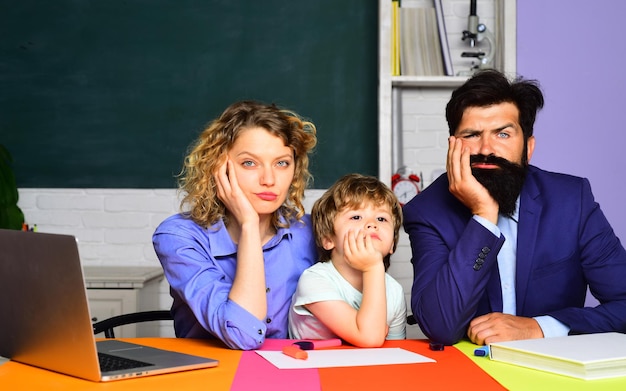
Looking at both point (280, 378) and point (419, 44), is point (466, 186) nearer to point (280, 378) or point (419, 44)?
point (280, 378)

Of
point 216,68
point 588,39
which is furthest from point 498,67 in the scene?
point 216,68

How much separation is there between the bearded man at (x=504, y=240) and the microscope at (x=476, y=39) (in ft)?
4.35

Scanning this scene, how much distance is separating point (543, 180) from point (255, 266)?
913mm

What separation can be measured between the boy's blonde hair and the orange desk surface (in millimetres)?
497

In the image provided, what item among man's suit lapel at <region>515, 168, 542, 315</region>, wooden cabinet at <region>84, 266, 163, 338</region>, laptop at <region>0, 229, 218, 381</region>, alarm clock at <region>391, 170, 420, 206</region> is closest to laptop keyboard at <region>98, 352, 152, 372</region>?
laptop at <region>0, 229, 218, 381</region>

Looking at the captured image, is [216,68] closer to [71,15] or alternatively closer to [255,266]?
[71,15]

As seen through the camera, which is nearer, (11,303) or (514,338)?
(11,303)

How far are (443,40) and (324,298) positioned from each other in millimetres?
2109

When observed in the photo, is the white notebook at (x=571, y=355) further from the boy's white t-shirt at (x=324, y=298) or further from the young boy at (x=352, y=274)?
the boy's white t-shirt at (x=324, y=298)

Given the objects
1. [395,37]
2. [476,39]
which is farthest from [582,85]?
[395,37]

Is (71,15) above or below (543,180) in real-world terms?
above

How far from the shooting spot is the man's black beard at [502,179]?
6.43ft

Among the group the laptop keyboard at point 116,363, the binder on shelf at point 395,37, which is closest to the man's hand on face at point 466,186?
the laptop keyboard at point 116,363

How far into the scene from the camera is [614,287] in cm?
193
